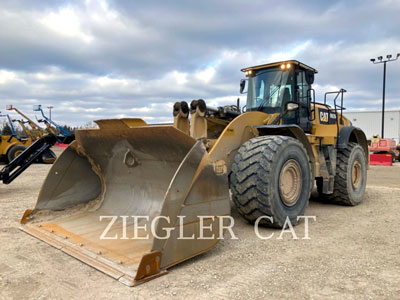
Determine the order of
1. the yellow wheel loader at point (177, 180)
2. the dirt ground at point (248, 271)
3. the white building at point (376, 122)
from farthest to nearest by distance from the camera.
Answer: the white building at point (376, 122), the yellow wheel loader at point (177, 180), the dirt ground at point (248, 271)

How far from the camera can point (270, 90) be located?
18.5ft

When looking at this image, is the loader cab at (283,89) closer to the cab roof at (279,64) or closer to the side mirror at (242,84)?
the cab roof at (279,64)

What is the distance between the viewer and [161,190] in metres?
4.29

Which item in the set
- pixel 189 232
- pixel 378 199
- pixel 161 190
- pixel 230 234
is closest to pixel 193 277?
pixel 189 232

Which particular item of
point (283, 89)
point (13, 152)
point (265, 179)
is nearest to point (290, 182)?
point (265, 179)

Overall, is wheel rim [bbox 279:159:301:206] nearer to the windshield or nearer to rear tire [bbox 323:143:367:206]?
the windshield

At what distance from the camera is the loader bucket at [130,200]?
9.71 ft

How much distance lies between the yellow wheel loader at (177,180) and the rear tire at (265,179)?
0.5 inches

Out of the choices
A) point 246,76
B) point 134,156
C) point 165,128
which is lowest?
point 134,156

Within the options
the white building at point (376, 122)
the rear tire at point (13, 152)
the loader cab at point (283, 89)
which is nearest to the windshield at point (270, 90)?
the loader cab at point (283, 89)

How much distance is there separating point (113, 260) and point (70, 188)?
1967 mm

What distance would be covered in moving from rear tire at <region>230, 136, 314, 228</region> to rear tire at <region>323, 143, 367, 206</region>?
2.04 metres

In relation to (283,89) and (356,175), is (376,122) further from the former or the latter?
(283,89)

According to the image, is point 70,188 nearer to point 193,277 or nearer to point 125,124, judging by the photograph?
point 125,124
